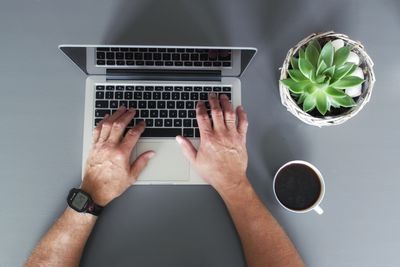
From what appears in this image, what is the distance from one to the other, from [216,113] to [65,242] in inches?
20.1

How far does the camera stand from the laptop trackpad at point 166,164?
0.84m

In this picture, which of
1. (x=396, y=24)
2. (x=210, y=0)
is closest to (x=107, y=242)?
(x=210, y=0)

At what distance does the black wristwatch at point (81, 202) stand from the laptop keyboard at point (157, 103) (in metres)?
0.20

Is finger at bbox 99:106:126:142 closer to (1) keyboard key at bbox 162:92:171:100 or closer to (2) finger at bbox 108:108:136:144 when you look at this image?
(2) finger at bbox 108:108:136:144

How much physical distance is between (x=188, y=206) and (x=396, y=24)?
795 mm

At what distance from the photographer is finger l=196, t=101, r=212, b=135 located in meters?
0.83

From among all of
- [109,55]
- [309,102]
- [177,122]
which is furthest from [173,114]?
[309,102]

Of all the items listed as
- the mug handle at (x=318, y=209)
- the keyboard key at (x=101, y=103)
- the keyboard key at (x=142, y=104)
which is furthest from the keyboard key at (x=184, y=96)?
the mug handle at (x=318, y=209)

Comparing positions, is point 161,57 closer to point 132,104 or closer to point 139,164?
point 132,104

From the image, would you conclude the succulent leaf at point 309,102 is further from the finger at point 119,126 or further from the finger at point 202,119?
the finger at point 119,126

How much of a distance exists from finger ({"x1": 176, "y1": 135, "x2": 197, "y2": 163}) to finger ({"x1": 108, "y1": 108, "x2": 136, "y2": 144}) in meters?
0.14

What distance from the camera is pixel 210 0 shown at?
2.93 ft

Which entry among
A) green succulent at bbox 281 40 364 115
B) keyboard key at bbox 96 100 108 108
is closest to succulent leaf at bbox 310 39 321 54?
green succulent at bbox 281 40 364 115

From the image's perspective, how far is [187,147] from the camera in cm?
82
